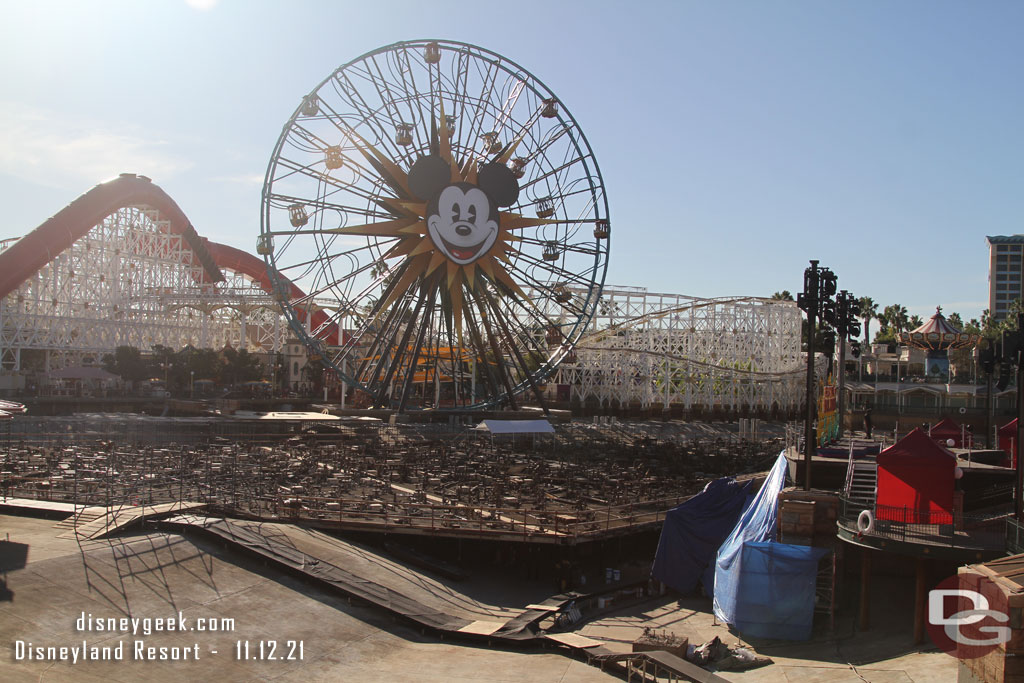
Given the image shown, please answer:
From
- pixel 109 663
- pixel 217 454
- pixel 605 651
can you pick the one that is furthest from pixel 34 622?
pixel 217 454

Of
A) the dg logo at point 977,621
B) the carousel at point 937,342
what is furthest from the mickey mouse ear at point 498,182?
the carousel at point 937,342

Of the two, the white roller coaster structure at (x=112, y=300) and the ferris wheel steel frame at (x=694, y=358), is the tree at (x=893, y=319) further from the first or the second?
the white roller coaster structure at (x=112, y=300)

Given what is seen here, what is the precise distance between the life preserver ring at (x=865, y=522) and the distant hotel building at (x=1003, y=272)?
174508 mm

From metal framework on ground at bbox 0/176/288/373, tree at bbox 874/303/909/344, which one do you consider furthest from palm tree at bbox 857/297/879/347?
metal framework on ground at bbox 0/176/288/373

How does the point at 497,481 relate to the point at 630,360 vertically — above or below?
below

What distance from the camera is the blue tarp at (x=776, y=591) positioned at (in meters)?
19.5

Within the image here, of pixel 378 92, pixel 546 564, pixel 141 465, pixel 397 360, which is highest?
pixel 378 92

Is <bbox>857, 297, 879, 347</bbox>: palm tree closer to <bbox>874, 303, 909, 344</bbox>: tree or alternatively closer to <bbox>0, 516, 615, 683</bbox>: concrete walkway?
<bbox>874, 303, 909, 344</bbox>: tree

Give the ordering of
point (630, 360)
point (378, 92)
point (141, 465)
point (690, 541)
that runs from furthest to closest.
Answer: point (630, 360) < point (378, 92) < point (141, 465) < point (690, 541)

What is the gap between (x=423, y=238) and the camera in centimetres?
4209

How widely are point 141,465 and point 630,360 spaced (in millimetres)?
46739

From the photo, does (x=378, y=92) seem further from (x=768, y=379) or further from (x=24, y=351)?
(x=24, y=351)

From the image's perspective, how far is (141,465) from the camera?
30469 millimetres

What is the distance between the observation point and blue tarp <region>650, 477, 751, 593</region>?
24281 mm
